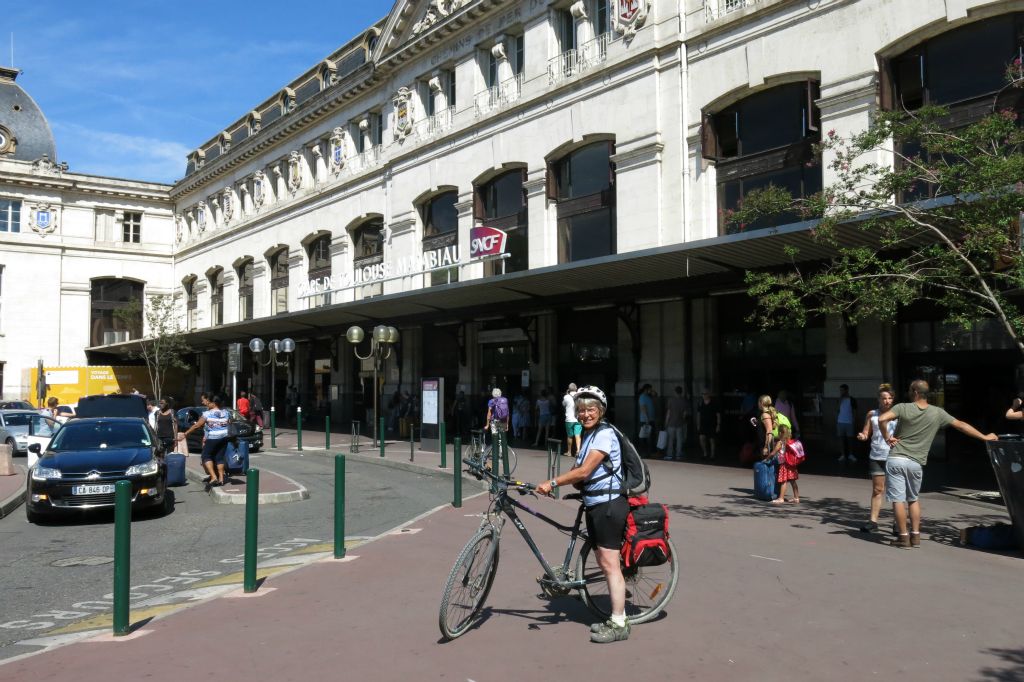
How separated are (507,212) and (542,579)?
2264cm

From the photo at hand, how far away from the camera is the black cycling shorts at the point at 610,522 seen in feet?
18.7

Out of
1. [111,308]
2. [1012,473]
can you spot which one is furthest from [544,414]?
[111,308]

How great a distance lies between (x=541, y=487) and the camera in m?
5.64

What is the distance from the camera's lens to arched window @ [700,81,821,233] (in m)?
19.5

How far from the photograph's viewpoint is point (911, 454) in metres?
9.05

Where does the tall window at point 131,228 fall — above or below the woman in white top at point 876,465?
above

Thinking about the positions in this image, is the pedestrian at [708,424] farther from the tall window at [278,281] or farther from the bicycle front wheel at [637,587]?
the tall window at [278,281]

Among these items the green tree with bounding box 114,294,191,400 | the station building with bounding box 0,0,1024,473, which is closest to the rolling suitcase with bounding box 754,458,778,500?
the station building with bounding box 0,0,1024,473

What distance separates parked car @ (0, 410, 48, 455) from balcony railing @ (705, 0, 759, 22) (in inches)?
828

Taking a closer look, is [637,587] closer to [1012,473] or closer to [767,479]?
[1012,473]

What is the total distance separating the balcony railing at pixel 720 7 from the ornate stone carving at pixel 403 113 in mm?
14030

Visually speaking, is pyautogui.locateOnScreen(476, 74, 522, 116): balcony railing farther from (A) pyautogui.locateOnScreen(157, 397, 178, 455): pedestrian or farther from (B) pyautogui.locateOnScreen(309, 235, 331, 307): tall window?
(A) pyautogui.locateOnScreen(157, 397, 178, 455): pedestrian

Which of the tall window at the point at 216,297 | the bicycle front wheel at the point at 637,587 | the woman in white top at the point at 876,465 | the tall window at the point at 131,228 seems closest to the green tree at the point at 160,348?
the tall window at the point at 216,297

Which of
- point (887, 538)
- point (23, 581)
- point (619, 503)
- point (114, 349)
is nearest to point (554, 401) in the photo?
point (887, 538)
